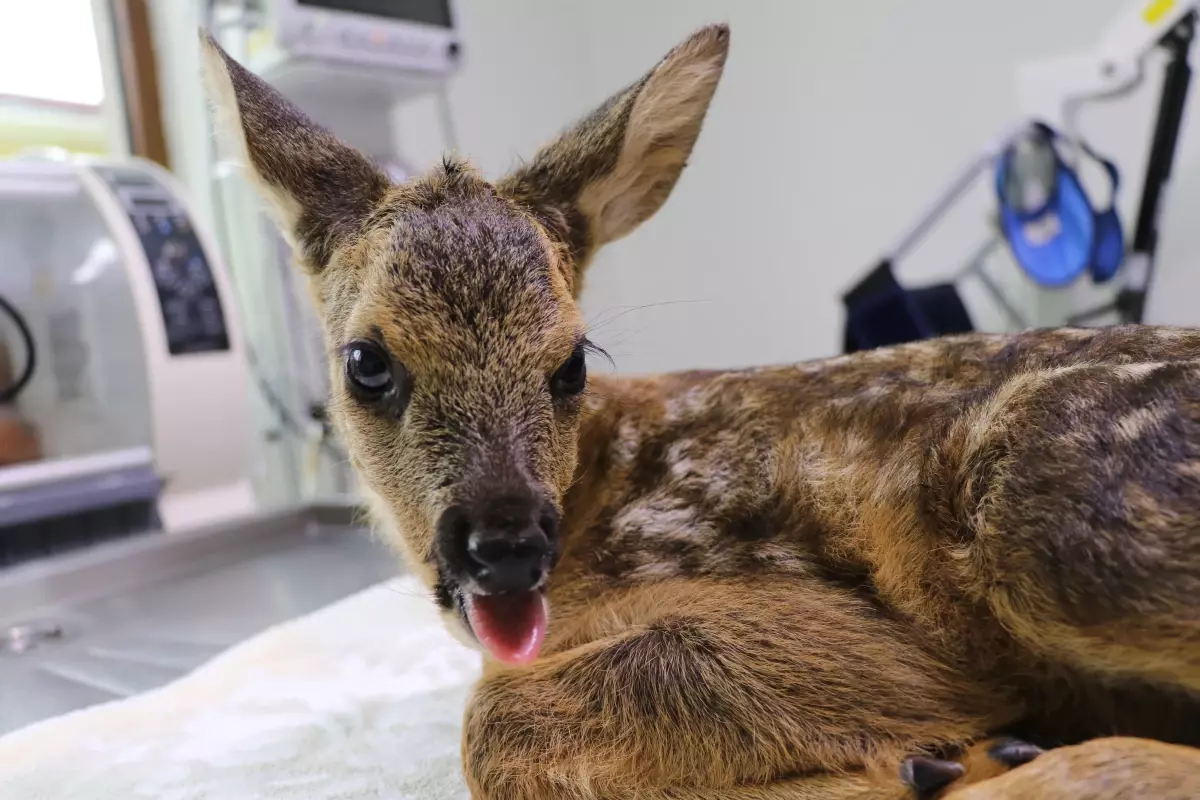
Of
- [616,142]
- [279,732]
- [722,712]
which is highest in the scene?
[616,142]

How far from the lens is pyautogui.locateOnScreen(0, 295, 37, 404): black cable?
2.69 metres

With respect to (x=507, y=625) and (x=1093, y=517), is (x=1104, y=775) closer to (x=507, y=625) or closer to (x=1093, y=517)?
(x=1093, y=517)

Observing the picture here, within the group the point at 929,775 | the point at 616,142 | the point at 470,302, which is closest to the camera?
the point at 929,775

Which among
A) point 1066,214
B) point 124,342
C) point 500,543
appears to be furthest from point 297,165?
point 1066,214

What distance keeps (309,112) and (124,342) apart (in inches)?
39.7

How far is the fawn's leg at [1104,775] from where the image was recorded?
0.90 metres

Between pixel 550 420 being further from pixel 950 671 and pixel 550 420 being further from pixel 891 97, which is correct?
pixel 891 97

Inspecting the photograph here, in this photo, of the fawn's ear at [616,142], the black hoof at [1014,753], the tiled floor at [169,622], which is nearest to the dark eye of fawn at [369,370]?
the fawn's ear at [616,142]

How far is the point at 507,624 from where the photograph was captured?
105 cm

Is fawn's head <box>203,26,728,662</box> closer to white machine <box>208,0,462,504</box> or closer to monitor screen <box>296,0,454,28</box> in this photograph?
white machine <box>208,0,462,504</box>

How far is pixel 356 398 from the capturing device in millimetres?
1207

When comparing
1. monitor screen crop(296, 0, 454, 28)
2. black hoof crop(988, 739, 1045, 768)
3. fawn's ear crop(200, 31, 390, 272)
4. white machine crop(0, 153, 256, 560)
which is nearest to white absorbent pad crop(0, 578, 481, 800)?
fawn's ear crop(200, 31, 390, 272)

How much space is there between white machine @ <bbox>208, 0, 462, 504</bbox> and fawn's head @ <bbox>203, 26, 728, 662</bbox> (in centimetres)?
125

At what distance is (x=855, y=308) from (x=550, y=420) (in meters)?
2.09
